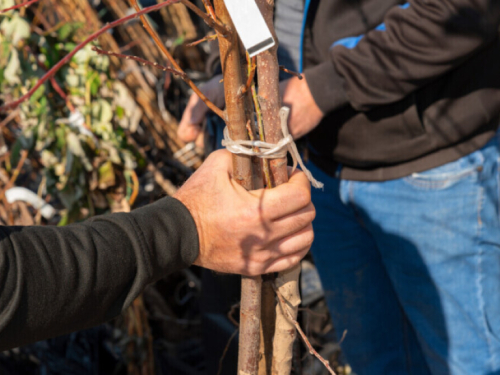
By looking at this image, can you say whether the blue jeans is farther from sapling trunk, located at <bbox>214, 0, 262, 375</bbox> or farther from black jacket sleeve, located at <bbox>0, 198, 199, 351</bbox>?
black jacket sleeve, located at <bbox>0, 198, 199, 351</bbox>

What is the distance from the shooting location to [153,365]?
2076 mm

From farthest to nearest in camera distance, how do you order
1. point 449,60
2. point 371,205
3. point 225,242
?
1. point 371,205
2. point 449,60
3. point 225,242

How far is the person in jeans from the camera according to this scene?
113 cm

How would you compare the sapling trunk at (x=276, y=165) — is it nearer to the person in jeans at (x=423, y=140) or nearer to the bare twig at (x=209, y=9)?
the bare twig at (x=209, y=9)

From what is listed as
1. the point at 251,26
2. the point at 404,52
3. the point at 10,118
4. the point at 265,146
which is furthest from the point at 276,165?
the point at 10,118

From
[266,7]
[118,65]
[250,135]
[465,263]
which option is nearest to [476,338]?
[465,263]

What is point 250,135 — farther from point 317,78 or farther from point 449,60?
point 449,60

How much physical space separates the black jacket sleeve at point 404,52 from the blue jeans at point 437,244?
0.27 m

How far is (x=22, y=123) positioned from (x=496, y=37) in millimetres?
1803

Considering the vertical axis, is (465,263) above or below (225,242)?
below

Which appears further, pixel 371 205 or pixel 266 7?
pixel 371 205

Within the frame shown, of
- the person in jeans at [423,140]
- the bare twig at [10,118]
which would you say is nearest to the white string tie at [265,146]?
the person in jeans at [423,140]

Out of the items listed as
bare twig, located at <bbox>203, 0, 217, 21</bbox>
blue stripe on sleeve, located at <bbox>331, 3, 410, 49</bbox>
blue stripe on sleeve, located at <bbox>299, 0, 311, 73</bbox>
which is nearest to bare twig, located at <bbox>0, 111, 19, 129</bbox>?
blue stripe on sleeve, located at <bbox>299, 0, 311, 73</bbox>

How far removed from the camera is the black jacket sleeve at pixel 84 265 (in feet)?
2.33
